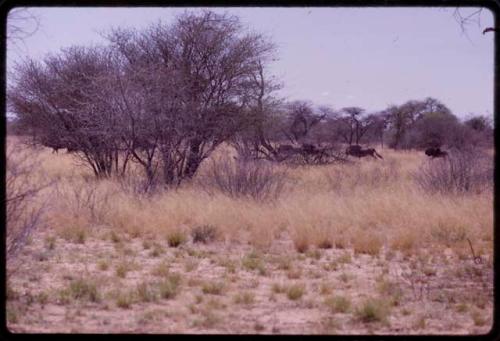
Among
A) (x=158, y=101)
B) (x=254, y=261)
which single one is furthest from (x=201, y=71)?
(x=254, y=261)

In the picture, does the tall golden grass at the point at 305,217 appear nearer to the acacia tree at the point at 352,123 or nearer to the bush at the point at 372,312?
the bush at the point at 372,312

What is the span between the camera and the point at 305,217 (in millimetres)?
9258

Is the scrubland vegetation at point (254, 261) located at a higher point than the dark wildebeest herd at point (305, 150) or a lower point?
lower

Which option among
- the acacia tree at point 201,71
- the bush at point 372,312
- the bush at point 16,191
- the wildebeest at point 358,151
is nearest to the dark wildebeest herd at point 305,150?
the wildebeest at point 358,151

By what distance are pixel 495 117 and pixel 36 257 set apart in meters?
5.45

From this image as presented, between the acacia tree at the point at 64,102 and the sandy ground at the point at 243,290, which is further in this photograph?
the acacia tree at the point at 64,102

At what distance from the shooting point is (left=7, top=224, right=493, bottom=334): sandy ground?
5012mm

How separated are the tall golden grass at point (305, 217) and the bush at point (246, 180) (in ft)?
1.03

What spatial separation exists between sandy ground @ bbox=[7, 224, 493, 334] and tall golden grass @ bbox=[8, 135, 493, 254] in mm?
380

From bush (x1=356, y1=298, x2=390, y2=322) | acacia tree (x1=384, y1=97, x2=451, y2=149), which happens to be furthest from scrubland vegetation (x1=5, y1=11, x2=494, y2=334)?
acacia tree (x1=384, y1=97, x2=451, y2=149)

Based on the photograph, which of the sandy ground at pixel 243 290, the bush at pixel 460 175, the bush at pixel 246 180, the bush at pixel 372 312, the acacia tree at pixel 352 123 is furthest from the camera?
the acacia tree at pixel 352 123

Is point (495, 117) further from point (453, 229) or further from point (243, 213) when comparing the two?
point (243, 213)

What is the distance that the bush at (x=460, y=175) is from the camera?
11.9m
